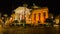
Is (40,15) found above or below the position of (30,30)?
above

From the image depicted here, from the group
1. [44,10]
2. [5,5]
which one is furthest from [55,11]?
[5,5]

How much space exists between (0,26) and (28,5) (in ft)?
1.25

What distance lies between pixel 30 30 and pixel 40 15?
0.63 feet

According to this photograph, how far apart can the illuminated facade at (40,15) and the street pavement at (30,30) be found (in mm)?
75

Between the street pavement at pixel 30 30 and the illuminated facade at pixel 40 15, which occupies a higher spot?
the illuminated facade at pixel 40 15

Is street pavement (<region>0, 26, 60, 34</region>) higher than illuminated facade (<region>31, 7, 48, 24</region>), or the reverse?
illuminated facade (<region>31, 7, 48, 24</region>)

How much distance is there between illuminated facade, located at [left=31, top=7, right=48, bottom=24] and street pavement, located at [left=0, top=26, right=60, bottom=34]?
75mm

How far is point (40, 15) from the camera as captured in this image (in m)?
1.96

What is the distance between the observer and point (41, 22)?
1961mm

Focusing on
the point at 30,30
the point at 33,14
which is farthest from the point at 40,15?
the point at 30,30

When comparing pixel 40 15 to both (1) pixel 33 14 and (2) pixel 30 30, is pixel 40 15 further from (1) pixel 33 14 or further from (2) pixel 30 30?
(2) pixel 30 30

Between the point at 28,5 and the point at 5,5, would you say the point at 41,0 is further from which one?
the point at 5,5

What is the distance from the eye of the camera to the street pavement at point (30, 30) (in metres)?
1.93

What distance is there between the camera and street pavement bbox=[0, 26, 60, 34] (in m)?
1.93
